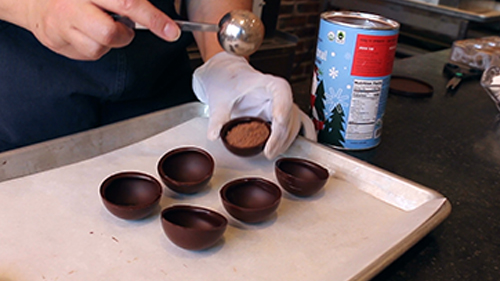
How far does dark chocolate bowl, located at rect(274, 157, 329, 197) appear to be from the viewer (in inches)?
28.5

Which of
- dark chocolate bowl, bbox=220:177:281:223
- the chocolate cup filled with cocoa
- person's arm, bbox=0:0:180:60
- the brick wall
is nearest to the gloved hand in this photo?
the chocolate cup filled with cocoa

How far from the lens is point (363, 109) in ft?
2.70

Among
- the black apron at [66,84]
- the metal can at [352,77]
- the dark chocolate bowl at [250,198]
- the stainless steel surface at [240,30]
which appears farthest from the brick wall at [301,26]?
the dark chocolate bowl at [250,198]

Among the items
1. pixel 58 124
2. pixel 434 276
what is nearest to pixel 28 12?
pixel 58 124

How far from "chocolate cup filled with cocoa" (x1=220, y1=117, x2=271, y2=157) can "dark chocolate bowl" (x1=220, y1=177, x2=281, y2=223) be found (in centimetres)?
11

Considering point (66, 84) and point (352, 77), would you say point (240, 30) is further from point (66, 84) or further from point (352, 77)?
point (66, 84)

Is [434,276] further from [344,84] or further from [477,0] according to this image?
[477,0]

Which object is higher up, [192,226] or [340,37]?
[340,37]

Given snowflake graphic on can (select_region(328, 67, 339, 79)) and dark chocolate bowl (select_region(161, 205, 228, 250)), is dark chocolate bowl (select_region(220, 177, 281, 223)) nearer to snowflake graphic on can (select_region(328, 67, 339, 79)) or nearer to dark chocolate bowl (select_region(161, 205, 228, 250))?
dark chocolate bowl (select_region(161, 205, 228, 250))

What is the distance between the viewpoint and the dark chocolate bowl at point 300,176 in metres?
0.72

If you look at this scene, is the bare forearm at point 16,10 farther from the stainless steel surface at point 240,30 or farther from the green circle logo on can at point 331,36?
the green circle logo on can at point 331,36

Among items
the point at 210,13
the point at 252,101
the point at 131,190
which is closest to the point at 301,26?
the point at 210,13

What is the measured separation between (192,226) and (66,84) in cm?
48

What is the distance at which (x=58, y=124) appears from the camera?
3.18ft
